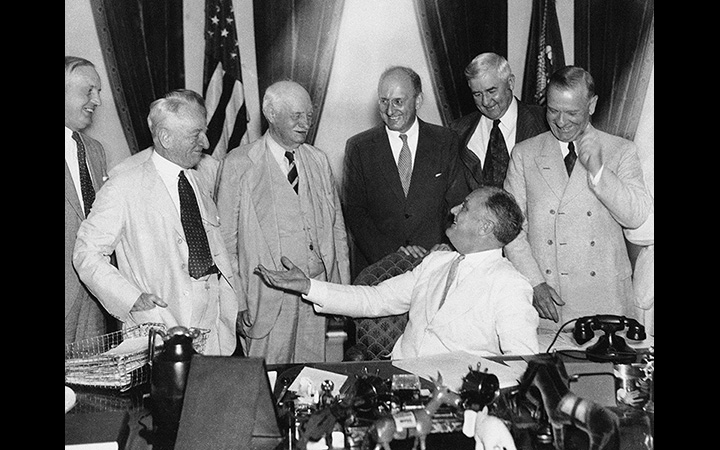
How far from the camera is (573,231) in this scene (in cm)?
397

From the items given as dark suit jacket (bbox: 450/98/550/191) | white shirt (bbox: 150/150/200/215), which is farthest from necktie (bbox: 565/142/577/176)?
white shirt (bbox: 150/150/200/215)

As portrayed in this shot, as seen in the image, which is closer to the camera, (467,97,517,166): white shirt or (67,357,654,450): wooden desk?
(67,357,654,450): wooden desk

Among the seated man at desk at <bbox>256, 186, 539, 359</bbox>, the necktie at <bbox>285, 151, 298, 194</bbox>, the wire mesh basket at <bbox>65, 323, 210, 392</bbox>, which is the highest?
the necktie at <bbox>285, 151, 298, 194</bbox>

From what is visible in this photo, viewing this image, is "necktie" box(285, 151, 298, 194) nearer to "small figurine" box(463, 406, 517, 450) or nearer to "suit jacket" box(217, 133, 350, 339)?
"suit jacket" box(217, 133, 350, 339)

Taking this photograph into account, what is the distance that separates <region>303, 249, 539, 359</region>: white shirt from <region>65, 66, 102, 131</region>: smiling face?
5.86 feet

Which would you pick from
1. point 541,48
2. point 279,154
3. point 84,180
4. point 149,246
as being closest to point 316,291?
point 149,246

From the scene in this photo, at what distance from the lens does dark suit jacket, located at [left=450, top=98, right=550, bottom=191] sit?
4.45m

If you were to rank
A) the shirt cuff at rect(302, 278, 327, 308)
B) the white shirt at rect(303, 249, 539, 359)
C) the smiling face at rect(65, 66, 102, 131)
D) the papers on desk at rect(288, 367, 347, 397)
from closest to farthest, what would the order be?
1. the papers on desk at rect(288, 367, 347, 397)
2. the white shirt at rect(303, 249, 539, 359)
3. the shirt cuff at rect(302, 278, 327, 308)
4. the smiling face at rect(65, 66, 102, 131)

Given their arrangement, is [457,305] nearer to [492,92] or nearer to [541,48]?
[492,92]

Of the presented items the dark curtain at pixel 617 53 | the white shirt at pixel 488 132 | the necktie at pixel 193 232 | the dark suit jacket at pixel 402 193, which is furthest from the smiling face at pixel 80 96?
the dark curtain at pixel 617 53

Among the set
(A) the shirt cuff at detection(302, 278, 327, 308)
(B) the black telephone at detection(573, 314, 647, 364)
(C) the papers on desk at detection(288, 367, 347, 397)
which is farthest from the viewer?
(A) the shirt cuff at detection(302, 278, 327, 308)

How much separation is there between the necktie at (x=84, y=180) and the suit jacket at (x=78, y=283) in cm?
4

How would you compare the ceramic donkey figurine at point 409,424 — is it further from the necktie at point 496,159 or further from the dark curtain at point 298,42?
the dark curtain at point 298,42

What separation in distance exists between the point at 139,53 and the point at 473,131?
2.43 meters
